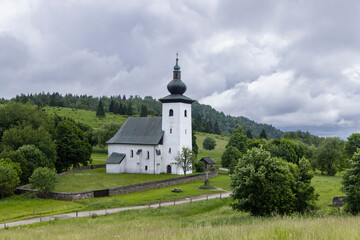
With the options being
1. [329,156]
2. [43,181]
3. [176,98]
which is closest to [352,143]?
[329,156]

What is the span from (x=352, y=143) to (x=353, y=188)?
185 ft

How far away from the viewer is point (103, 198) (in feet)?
120

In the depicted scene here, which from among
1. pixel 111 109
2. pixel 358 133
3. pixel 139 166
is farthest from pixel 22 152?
pixel 111 109

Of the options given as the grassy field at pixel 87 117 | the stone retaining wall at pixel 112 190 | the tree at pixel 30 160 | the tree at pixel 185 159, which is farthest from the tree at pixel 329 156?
the grassy field at pixel 87 117

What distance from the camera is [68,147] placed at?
5944 cm

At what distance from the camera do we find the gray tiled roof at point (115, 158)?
58.1 m

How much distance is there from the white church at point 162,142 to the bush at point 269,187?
34991 mm

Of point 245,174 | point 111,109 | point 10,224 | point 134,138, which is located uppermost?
point 111,109

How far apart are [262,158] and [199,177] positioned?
32458 millimetres

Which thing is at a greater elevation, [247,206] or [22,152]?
[22,152]

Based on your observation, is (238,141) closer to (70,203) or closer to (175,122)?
(175,122)

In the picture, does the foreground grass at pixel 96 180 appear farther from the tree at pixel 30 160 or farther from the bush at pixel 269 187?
the bush at pixel 269 187

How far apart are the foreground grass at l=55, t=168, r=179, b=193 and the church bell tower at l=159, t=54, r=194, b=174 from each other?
374 centimetres

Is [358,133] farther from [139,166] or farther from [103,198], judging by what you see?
[103,198]
